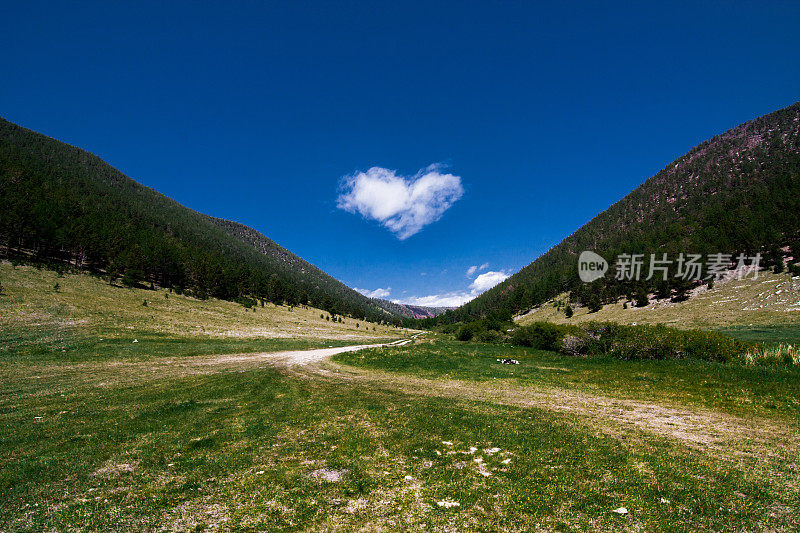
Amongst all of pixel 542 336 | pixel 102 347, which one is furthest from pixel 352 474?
pixel 102 347

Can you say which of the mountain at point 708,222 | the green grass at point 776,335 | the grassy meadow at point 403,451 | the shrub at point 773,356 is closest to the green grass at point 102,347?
the grassy meadow at point 403,451

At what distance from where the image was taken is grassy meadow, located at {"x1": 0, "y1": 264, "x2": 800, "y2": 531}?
5547mm

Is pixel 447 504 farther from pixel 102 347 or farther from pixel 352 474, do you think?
pixel 102 347

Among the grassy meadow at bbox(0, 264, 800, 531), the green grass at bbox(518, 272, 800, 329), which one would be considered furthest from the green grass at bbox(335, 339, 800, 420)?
the green grass at bbox(518, 272, 800, 329)

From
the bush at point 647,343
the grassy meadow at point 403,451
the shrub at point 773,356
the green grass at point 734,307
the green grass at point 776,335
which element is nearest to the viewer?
the grassy meadow at point 403,451

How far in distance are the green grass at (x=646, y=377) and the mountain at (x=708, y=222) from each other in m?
74.2

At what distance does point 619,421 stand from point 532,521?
8.16 metres

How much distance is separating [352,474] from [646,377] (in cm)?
2012

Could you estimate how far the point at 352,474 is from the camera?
727 centimetres

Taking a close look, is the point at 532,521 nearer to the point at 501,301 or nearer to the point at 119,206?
the point at 501,301

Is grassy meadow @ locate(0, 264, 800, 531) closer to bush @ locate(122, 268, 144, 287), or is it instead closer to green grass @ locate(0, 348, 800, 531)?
green grass @ locate(0, 348, 800, 531)

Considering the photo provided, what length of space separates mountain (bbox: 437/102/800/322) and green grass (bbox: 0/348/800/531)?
302 feet

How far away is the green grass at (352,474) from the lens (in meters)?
5.43

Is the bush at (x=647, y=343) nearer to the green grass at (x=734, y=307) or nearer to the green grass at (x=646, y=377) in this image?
the green grass at (x=646, y=377)
